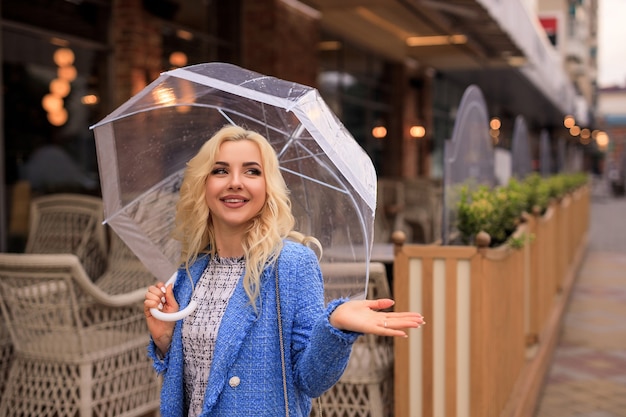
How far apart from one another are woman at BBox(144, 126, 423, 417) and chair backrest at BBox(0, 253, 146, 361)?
127 centimetres

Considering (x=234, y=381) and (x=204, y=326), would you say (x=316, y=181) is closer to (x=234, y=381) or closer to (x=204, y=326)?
(x=204, y=326)

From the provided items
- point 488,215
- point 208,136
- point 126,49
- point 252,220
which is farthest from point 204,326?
point 126,49

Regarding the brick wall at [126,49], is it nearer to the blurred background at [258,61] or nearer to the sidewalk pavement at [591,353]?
the blurred background at [258,61]

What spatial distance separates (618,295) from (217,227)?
8.29 meters

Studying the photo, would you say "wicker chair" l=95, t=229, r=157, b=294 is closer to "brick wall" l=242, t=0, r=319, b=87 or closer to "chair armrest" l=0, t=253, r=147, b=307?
"chair armrest" l=0, t=253, r=147, b=307

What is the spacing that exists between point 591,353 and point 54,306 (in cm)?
450

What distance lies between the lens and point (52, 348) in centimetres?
356

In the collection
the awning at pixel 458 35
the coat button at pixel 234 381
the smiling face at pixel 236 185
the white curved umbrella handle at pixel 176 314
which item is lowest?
the coat button at pixel 234 381

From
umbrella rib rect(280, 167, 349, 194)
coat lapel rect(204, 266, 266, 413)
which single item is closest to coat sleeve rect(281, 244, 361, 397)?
coat lapel rect(204, 266, 266, 413)

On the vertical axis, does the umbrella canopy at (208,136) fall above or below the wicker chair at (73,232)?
above

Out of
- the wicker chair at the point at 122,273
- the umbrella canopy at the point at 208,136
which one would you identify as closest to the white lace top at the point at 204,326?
the umbrella canopy at the point at 208,136

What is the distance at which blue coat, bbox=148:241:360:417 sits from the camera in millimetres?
1988

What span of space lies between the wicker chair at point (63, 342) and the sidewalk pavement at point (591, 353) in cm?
252

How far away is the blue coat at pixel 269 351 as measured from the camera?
199 cm
